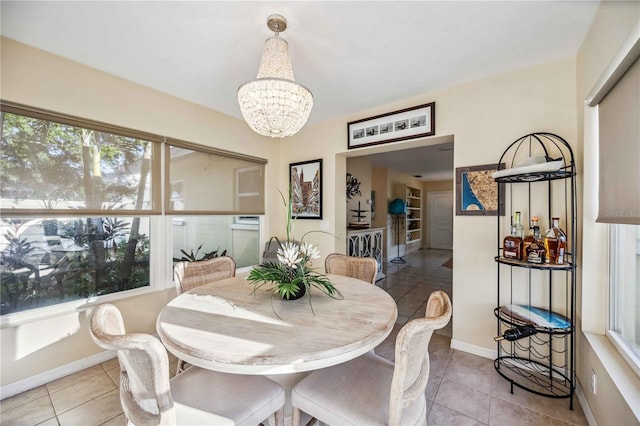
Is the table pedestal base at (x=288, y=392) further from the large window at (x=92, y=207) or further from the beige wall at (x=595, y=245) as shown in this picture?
the large window at (x=92, y=207)

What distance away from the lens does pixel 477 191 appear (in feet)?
7.66

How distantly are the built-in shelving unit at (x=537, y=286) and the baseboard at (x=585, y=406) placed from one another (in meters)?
0.08

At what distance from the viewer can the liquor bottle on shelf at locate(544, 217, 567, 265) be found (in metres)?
1.76

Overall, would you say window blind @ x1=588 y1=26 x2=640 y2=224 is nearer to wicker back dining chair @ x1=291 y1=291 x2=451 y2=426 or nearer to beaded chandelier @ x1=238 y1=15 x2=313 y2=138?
wicker back dining chair @ x1=291 y1=291 x2=451 y2=426

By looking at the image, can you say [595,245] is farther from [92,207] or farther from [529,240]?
[92,207]

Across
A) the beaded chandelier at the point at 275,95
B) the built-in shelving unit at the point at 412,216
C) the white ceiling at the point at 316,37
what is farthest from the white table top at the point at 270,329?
the built-in shelving unit at the point at 412,216

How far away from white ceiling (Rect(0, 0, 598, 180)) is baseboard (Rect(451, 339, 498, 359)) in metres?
2.40

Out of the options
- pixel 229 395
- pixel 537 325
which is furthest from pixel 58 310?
pixel 537 325

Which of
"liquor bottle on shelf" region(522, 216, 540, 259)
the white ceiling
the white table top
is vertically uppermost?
the white ceiling

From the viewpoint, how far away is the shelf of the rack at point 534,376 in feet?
6.07

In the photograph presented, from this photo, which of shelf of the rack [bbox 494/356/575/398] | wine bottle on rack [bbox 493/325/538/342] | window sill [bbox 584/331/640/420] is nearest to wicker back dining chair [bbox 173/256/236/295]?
wine bottle on rack [bbox 493/325/538/342]

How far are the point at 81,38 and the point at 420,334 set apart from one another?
2760mm

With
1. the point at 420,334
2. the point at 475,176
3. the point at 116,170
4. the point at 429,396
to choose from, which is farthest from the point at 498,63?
the point at 116,170

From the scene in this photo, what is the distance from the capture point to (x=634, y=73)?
1119mm
